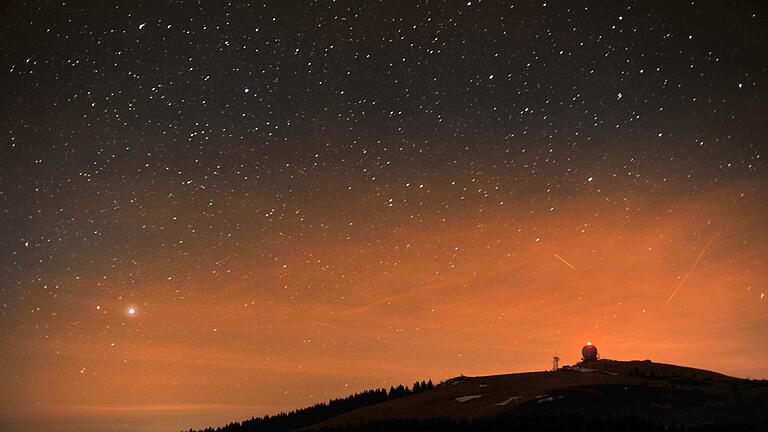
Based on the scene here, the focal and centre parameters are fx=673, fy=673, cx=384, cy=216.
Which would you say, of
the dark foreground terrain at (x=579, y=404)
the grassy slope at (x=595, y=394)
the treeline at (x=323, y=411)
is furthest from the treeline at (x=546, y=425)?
the treeline at (x=323, y=411)

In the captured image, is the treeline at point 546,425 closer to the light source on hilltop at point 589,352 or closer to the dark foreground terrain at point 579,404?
the dark foreground terrain at point 579,404

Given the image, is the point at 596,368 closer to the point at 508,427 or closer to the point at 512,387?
the point at 512,387

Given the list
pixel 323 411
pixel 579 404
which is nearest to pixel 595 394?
pixel 579 404

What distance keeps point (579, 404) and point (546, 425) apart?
5.12 meters

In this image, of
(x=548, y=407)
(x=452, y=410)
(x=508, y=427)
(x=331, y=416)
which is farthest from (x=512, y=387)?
(x=331, y=416)

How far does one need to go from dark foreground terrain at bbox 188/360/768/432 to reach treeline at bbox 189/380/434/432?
15.3 inches

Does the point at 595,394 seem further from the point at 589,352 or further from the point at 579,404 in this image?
the point at 589,352

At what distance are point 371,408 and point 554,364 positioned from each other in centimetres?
1604

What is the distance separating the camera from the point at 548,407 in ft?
131

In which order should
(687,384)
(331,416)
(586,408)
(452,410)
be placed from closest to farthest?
1. (586,408)
2. (687,384)
3. (452,410)
4. (331,416)

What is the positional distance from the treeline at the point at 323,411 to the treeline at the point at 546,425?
15.4 meters

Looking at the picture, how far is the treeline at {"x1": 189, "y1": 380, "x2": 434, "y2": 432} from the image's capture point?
59781mm

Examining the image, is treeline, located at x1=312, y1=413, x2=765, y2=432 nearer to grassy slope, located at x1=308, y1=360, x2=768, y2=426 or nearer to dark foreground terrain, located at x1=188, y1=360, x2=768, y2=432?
dark foreground terrain, located at x1=188, y1=360, x2=768, y2=432

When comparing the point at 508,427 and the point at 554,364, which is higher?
the point at 554,364
